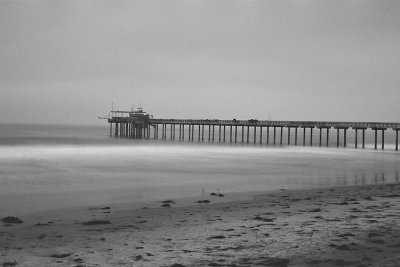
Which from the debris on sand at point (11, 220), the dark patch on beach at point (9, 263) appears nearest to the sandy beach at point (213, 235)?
the dark patch on beach at point (9, 263)

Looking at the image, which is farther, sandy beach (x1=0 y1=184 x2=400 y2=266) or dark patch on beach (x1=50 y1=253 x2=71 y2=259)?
dark patch on beach (x1=50 y1=253 x2=71 y2=259)

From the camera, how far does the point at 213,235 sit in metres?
7.39

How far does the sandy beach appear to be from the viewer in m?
5.90

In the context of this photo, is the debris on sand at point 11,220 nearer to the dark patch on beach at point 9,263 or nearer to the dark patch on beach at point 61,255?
the dark patch on beach at point 61,255

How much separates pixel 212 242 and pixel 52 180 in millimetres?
13018

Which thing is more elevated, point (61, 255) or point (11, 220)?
point (61, 255)

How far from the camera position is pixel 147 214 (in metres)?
9.86

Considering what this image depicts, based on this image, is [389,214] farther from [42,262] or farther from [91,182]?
[91,182]

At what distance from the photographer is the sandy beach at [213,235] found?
5902 mm

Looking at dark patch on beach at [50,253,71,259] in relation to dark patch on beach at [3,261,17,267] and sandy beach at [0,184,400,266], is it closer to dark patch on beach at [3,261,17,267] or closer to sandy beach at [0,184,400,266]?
sandy beach at [0,184,400,266]

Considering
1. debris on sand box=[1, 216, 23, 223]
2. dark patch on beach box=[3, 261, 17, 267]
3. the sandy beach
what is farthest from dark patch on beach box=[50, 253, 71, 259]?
debris on sand box=[1, 216, 23, 223]

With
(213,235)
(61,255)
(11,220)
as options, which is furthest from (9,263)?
(11,220)

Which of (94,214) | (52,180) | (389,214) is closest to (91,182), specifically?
(52,180)

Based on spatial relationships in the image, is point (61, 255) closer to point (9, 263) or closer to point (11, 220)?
point (9, 263)
